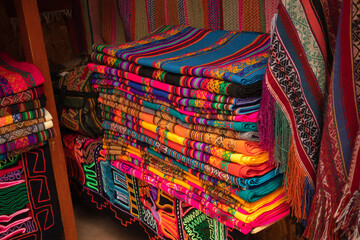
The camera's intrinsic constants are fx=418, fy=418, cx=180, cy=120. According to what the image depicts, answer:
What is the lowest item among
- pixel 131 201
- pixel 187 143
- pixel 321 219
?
pixel 131 201

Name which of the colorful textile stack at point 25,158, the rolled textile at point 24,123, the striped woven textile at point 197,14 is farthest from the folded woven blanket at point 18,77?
the striped woven textile at point 197,14

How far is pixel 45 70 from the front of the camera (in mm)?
1592

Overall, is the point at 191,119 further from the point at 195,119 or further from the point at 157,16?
the point at 157,16

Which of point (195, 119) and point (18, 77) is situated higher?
point (18, 77)

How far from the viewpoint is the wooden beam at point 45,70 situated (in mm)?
1522

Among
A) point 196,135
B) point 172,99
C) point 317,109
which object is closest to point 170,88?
point 172,99

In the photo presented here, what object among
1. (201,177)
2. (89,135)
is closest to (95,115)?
(89,135)

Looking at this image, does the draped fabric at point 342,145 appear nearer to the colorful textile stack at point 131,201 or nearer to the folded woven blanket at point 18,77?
the colorful textile stack at point 131,201

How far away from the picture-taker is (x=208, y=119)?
1205 mm

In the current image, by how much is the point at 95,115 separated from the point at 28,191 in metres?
0.44

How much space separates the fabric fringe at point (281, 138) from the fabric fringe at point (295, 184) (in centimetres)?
2

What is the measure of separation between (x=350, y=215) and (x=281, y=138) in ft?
0.79

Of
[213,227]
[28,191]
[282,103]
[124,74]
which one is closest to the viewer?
[282,103]

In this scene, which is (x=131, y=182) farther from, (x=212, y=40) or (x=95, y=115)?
(x=212, y=40)
